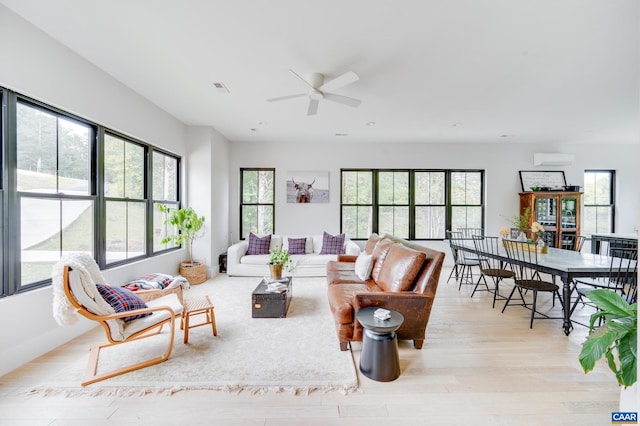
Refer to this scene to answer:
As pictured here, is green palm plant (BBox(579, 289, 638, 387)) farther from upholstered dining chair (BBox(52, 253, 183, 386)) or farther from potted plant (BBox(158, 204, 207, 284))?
potted plant (BBox(158, 204, 207, 284))

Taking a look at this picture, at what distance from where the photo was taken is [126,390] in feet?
6.33

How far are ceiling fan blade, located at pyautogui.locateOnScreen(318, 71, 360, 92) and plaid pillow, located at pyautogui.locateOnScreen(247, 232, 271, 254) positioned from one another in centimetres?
334

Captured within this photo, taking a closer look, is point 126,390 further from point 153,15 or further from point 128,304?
point 153,15

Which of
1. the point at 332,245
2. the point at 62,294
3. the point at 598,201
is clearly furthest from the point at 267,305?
the point at 598,201

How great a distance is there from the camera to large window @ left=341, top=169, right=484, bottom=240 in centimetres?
625

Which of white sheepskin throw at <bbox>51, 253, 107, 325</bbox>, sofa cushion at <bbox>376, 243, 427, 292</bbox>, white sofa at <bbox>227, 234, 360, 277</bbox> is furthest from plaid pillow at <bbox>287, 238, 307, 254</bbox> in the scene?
white sheepskin throw at <bbox>51, 253, 107, 325</bbox>

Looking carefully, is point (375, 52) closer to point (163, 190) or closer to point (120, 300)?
point (120, 300)

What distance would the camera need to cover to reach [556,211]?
5734 mm

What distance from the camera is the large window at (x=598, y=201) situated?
6.23 meters

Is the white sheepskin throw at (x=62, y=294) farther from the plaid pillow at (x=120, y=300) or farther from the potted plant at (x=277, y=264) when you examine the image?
the potted plant at (x=277, y=264)

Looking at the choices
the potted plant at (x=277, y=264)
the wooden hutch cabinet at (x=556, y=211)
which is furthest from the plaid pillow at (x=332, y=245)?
the wooden hutch cabinet at (x=556, y=211)

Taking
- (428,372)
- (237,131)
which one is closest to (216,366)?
(428,372)

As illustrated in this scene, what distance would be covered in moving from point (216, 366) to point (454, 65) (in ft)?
11.9

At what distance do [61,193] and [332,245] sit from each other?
4110 mm
